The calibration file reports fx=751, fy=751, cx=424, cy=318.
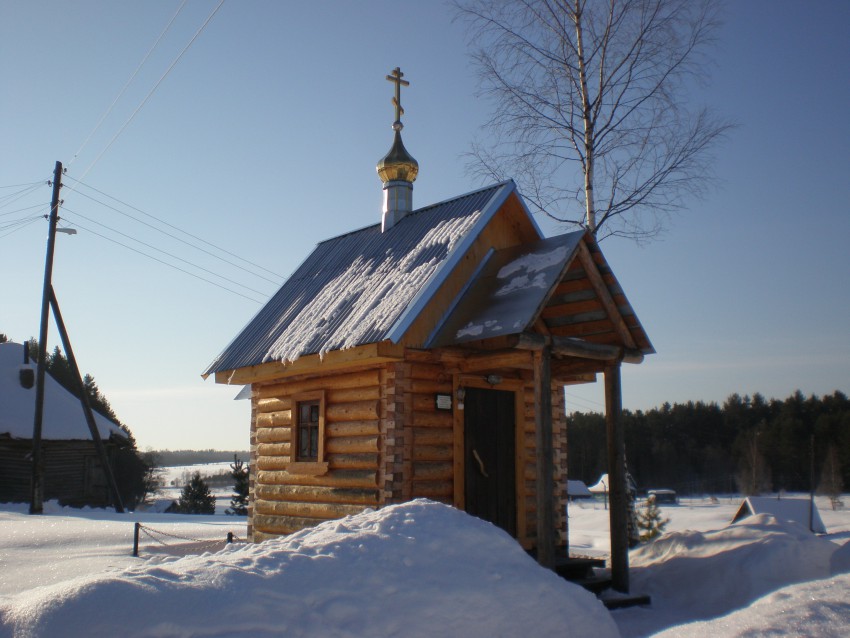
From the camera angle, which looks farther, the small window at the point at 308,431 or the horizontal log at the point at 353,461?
the small window at the point at 308,431

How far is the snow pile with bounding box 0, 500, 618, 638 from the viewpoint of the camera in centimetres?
441

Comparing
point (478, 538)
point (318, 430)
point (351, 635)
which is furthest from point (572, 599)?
point (318, 430)

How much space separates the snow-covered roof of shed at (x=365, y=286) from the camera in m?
9.98

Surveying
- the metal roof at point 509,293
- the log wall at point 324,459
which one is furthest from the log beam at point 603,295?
the log wall at point 324,459

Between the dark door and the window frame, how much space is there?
2122mm

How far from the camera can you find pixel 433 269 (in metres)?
10.4

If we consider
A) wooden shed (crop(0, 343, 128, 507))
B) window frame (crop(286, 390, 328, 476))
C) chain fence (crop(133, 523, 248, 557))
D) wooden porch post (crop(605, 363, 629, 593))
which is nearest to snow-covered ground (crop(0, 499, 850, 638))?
wooden porch post (crop(605, 363, 629, 593))

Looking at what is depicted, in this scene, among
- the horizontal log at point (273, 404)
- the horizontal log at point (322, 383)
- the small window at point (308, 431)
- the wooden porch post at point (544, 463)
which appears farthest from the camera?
the horizontal log at point (273, 404)

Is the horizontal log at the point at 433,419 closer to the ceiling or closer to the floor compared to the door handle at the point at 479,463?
closer to the ceiling

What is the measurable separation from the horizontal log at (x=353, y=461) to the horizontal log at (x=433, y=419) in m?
0.72

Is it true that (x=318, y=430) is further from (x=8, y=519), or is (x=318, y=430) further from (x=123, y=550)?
(x=8, y=519)

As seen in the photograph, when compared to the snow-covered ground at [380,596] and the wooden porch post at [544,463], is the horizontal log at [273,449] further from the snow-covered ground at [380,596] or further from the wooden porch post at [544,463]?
the snow-covered ground at [380,596]

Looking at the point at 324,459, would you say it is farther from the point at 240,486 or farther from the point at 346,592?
the point at 240,486

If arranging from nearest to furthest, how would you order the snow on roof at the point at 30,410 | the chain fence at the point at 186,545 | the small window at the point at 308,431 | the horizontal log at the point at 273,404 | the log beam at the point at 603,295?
the log beam at the point at 603,295 < the small window at the point at 308,431 < the horizontal log at the point at 273,404 < the chain fence at the point at 186,545 < the snow on roof at the point at 30,410
